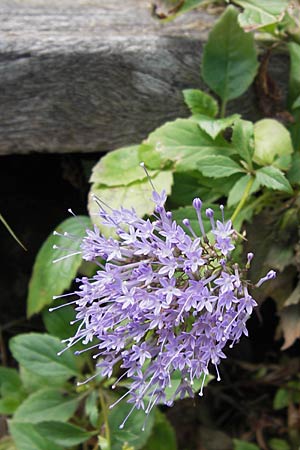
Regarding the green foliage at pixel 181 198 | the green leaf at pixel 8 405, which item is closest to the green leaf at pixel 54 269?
the green foliage at pixel 181 198

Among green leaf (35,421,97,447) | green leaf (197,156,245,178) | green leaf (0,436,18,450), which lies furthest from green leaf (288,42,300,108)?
green leaf (0,436,18,450)

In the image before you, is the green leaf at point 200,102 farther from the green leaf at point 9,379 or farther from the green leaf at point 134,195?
the green leaf at point 9,379

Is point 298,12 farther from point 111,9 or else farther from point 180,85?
point 111,9

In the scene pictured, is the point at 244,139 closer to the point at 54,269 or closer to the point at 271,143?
the point at 271,143

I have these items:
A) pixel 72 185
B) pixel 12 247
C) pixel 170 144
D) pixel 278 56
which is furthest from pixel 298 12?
pixel 12 247

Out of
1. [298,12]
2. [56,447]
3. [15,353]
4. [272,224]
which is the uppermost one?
[298,12]

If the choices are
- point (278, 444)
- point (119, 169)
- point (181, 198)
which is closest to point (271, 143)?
point (181, 198)

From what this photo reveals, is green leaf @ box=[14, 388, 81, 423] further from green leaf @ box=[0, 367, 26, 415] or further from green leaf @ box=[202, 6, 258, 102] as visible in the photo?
green leaf @ box=[202, 6, 258, 102]
